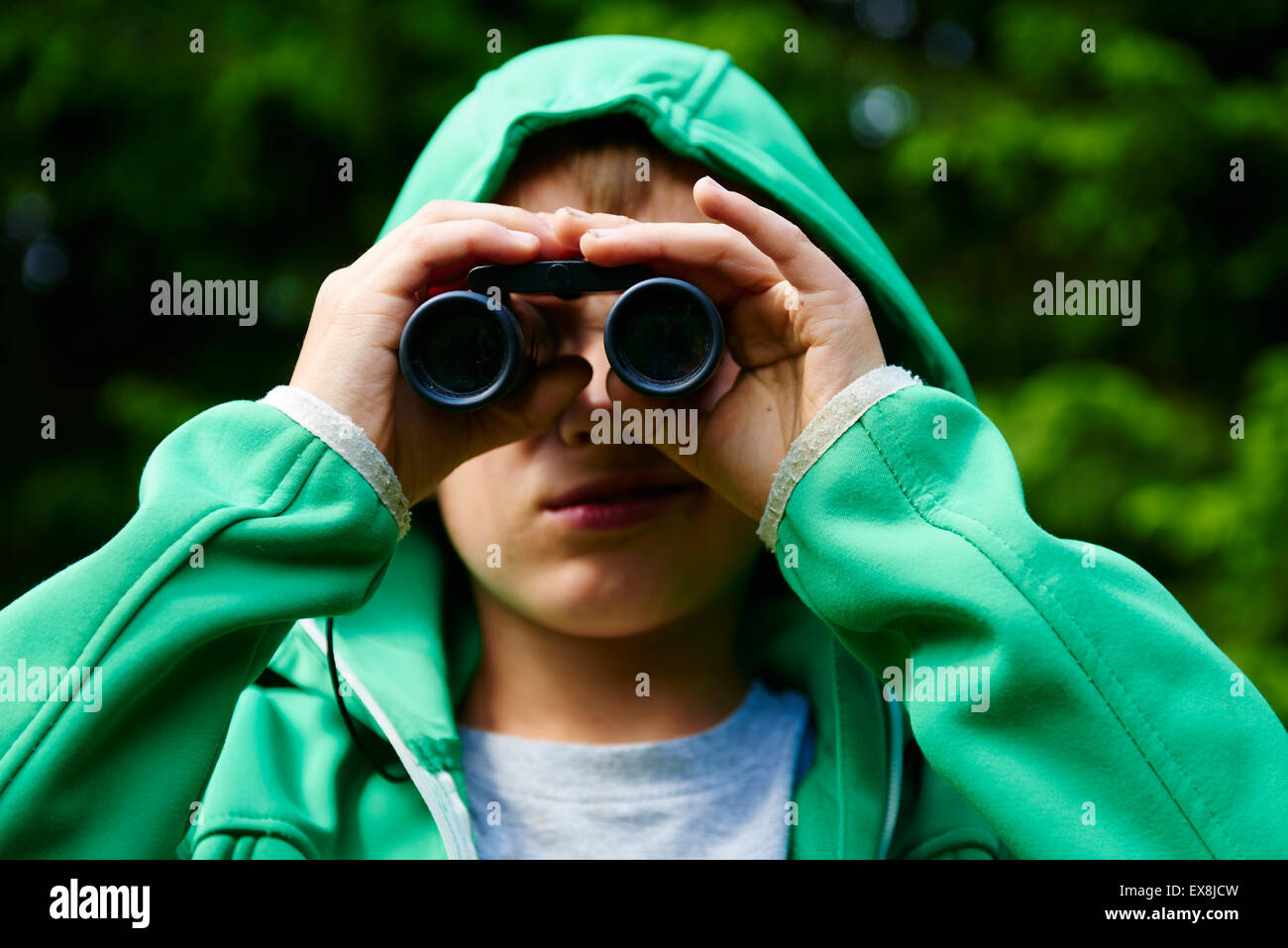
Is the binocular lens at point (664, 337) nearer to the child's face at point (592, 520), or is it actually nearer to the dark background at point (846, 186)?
the child's face at point (592, 520)

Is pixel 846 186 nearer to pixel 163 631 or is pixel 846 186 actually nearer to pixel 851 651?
pixel 851 651

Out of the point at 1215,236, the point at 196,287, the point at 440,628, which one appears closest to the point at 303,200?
the point at 196,287

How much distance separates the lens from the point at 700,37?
3467mm

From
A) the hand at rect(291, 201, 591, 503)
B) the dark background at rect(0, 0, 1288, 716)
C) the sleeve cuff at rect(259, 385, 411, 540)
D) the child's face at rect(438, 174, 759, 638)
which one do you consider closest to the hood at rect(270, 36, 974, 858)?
the child's face at rect(438, 174, 759, 638)

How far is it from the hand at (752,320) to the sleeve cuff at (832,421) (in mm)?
20

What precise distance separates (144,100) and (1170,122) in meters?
3.14

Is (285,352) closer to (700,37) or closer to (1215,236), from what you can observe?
(700,37)

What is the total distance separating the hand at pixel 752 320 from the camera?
4.76 feet

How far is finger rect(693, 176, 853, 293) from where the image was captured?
146cm

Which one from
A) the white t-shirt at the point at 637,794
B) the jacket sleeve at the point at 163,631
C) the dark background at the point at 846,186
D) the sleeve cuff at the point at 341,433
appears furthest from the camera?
the dark background at the point at 846,186

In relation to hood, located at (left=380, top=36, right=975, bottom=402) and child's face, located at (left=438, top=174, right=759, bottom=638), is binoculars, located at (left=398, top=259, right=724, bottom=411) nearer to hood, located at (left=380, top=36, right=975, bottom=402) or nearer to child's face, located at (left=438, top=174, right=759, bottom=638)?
child's face, located at (left=438, top=174, right=759, bottom=638)

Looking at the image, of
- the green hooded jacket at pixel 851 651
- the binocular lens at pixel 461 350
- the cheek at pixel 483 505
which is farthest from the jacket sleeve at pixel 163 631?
the cheek at pixel 483 505

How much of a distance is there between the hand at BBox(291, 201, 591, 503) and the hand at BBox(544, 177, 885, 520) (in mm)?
72

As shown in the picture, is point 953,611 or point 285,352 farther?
point 285,352
